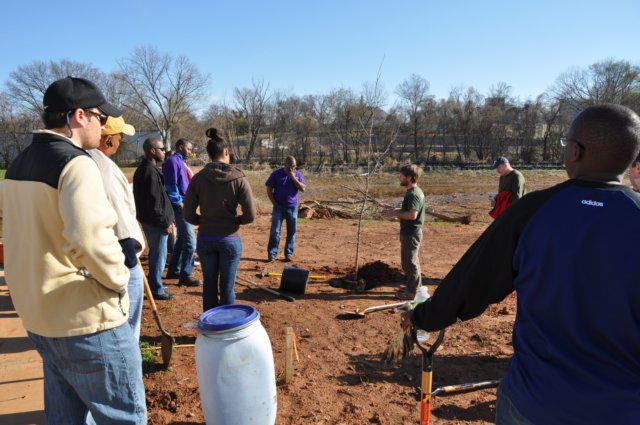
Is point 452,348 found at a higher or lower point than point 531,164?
lower

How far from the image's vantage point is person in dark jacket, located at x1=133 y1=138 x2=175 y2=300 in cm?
523

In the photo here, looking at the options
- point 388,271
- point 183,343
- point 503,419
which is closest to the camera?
point 503,419

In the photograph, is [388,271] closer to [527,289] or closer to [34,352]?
[34,352]

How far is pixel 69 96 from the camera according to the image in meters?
2.06

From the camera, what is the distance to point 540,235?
1.44 m

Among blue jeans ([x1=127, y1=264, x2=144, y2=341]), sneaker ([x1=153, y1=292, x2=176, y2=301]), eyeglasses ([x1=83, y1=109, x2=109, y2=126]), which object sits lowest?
sneaker ([x1=153, y1=292, x2=176, y2=301])

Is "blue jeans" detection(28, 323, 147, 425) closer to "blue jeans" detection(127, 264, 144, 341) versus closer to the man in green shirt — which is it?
"blue jeans" detection(127, 264, 144, 341)

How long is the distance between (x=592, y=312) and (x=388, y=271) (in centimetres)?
608

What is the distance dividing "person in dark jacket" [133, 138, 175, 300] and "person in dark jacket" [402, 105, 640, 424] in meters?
4.43

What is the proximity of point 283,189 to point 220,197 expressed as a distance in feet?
12.9

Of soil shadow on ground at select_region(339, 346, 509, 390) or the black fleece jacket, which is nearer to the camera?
soil shadow on ground at select_region(339, 346, 509, 390)

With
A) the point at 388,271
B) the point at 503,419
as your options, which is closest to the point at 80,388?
the point at 503,419

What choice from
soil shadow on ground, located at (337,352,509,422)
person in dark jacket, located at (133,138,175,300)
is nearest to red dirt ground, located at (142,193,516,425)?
soil shadow on ground, located at (337,352,509,422)

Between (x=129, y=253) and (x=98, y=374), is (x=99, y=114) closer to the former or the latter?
(x=129, y=253)
